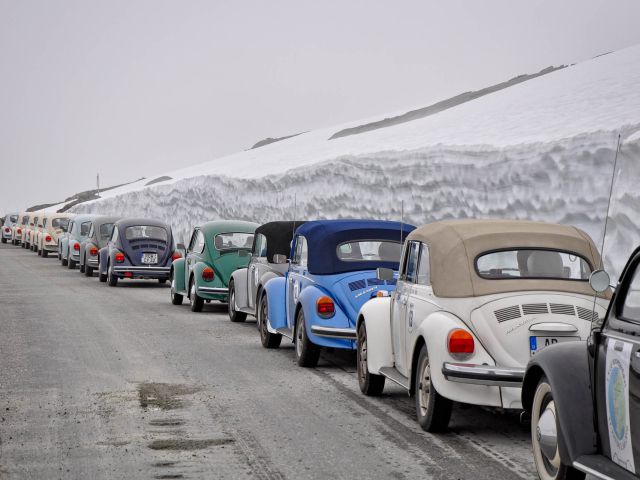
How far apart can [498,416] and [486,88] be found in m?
97.6

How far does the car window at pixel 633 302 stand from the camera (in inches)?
208

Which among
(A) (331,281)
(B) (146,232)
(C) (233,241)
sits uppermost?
(B) (146,232)

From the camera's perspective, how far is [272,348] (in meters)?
13.7

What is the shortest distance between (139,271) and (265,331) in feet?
41.5

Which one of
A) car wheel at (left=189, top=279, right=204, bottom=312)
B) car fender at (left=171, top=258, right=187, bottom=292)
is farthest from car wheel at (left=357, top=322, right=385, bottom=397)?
car fender at (left=171, top=258, right=187, bottom=292)

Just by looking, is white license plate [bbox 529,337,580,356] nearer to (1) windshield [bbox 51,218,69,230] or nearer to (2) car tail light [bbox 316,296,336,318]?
(2) car tail light [bbox 316,296,336,318]

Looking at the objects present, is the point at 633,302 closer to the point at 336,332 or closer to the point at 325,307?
the point at 336,332

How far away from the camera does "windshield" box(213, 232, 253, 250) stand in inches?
767

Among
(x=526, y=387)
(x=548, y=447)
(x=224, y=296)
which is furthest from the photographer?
(x=224, y=296)

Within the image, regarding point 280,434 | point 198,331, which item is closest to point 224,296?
point 198,331

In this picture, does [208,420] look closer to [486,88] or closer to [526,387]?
[526,387]

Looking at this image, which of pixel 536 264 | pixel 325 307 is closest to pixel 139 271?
pixel 325 307

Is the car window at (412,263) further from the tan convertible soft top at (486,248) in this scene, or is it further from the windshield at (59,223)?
the windshield at (59,223)

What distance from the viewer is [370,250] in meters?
12.3
